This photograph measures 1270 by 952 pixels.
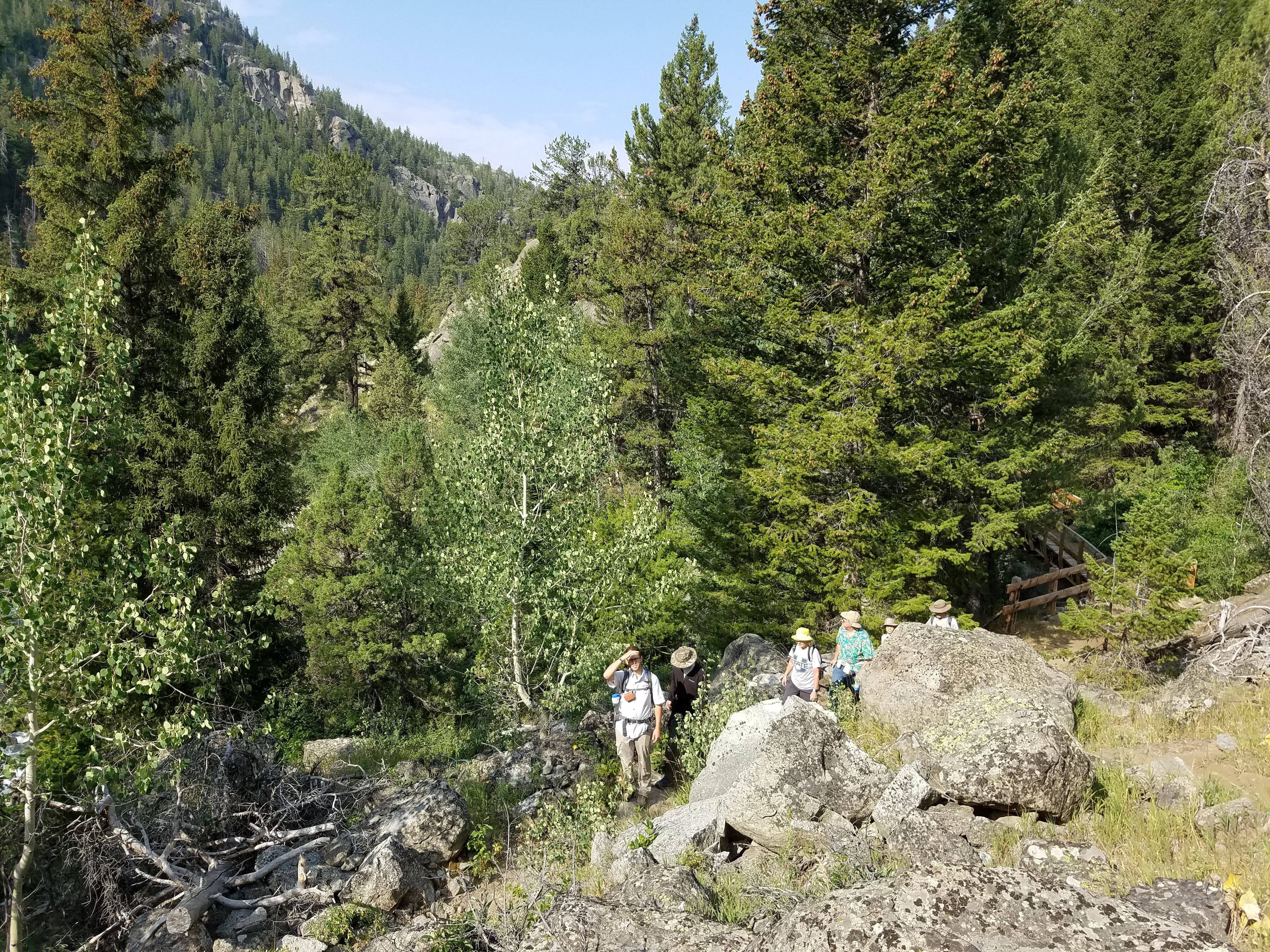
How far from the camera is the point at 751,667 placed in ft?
36.7

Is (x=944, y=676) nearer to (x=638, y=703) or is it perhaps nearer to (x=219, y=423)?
(x=638, y=703)

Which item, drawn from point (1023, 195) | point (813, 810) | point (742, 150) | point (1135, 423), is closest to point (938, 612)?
point (813, 810)

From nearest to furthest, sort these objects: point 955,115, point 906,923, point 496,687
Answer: point 906,923
point 955,115
point 496,687

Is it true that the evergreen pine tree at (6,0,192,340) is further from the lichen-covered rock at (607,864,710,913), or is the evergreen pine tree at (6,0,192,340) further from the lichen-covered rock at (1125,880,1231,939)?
the lichen-covered rock at (1125,880,1231,939)

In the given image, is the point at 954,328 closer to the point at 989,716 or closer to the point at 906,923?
the point at 989,716

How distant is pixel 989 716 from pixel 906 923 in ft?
11.4

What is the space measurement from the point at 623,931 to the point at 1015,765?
136 inches

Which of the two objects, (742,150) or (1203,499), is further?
(1203,499)

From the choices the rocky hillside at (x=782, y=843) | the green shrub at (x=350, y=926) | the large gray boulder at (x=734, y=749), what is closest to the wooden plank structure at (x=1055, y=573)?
the rocky hillside at (x=782, y=843)

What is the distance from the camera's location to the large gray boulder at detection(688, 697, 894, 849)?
6254 millimetres

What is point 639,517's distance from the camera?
11.7 m

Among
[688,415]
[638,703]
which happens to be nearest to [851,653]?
[638,703]

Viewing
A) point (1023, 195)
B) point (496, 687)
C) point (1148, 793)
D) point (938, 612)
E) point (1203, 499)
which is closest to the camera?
point (1148, 793)

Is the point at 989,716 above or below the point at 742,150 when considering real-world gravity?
below
